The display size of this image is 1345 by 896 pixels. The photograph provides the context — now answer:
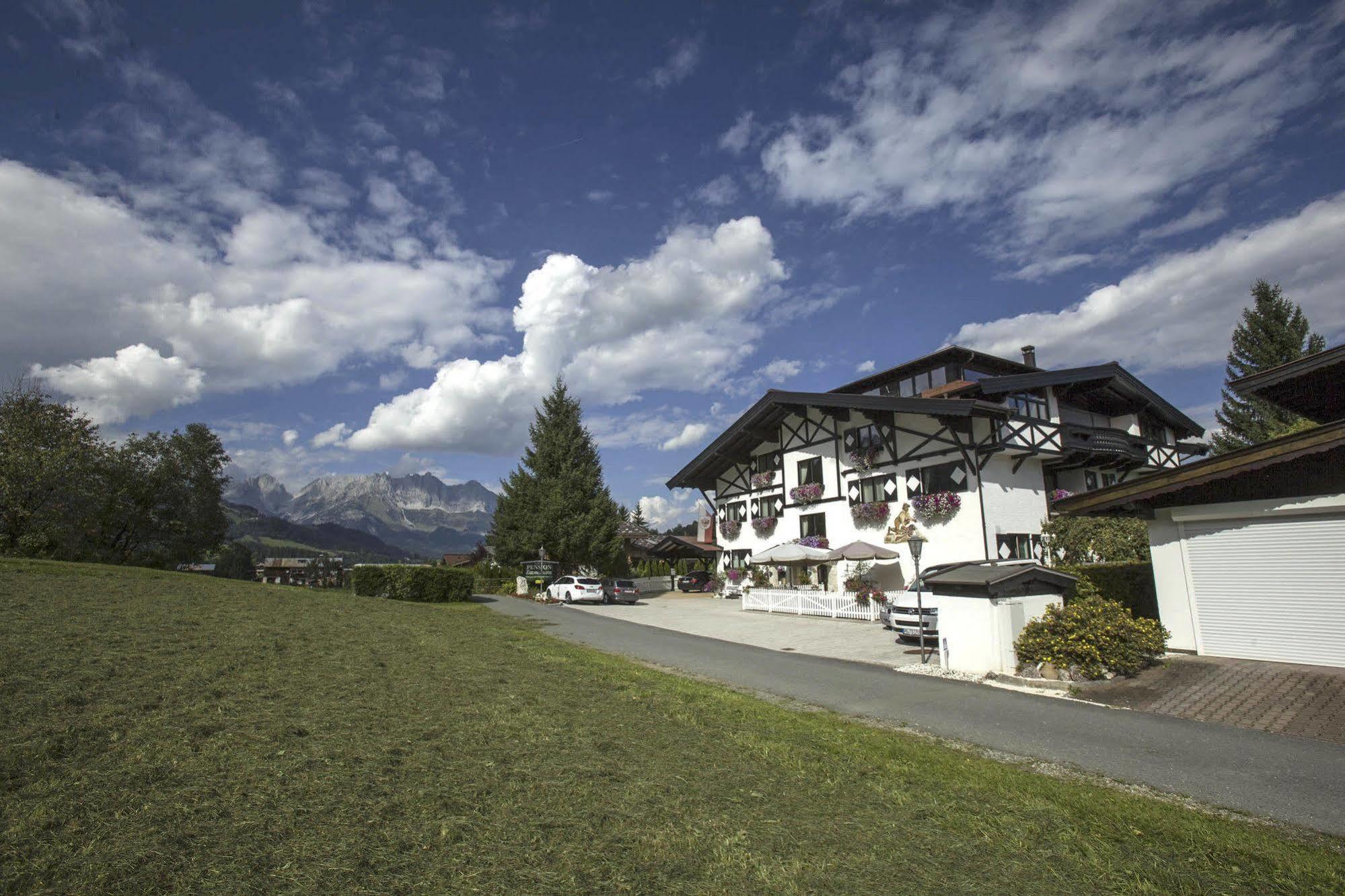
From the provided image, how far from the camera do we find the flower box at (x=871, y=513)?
2775 centimetres

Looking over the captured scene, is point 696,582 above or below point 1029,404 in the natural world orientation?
below

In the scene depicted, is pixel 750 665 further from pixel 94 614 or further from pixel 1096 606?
pixel 94 614

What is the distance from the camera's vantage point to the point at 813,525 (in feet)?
104

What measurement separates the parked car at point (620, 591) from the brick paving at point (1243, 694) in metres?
25.1

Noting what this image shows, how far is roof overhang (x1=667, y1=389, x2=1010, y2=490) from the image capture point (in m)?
23.5

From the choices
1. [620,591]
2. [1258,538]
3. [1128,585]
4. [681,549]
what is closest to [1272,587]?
[1258,538]

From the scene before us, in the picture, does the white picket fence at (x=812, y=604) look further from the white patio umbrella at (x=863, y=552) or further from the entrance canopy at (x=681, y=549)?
the entrance canopy at (x=681, y=549)

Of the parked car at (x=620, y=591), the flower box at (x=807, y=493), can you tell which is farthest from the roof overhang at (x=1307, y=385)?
the parked car at (x=620, y=591)

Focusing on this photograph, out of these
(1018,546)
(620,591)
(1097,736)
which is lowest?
(1097,736)

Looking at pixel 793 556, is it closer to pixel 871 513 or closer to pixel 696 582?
pixel 871 513

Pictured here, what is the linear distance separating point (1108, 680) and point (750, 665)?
20.1ft

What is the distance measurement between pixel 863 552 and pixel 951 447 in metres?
5.53

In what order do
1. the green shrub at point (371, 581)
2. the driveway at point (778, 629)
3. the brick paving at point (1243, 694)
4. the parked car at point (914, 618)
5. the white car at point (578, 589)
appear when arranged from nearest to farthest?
the brick paving at point (1243, 694) < the driveway at point (778, 629) < the parked car at point (914, 618) < the green shrub at point (371, 581) < the white car at point (578, 589)

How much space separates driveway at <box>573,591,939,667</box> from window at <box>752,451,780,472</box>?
297 inches
